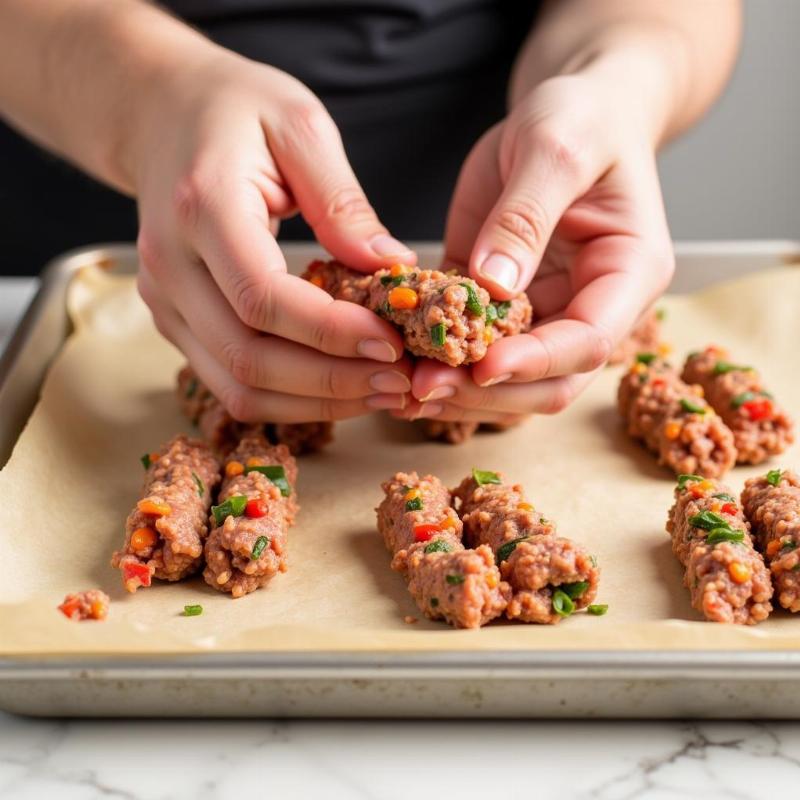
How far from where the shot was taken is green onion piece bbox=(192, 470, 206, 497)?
2.88 m

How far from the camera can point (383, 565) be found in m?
2.76

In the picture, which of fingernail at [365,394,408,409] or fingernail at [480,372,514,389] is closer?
fingernail at [480,372,514,389]

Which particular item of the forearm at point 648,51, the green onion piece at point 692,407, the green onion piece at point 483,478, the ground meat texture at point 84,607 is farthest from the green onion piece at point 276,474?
the forearm at point 648,51

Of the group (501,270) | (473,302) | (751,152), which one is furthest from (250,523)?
(751,152)

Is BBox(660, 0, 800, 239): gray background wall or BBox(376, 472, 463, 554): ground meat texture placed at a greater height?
BBox(376, 472, 463, 554): ground meat texture

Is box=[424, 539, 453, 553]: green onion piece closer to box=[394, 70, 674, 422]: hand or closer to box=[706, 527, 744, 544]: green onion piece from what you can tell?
box=[394, 70, 674, 422]: hand

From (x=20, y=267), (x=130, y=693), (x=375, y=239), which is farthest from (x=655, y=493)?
(x=20, y=267)

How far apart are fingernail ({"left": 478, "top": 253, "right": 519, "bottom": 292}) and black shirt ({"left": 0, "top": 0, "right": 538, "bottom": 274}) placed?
1721 millimetres

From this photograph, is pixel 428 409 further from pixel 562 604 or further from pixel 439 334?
pixel 562 604

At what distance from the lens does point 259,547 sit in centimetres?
261

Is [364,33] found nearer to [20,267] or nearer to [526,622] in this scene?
[20,267]

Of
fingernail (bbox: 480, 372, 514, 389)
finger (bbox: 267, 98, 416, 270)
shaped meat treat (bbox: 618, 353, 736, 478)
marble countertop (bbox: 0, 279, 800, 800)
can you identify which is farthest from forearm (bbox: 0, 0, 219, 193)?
marble countertop (bbox: 0, 279, 800, 800)

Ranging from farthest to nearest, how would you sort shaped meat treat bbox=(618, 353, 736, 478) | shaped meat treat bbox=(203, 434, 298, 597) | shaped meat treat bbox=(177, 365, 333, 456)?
shaped meat treat bbox=(177, 365, 333, 456) < shaped meat treat bbox=(618, 353, 736, 478) < shaped meat treat bbox=(203, 434, 298, 597)

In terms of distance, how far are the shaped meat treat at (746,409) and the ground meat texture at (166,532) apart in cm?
148
